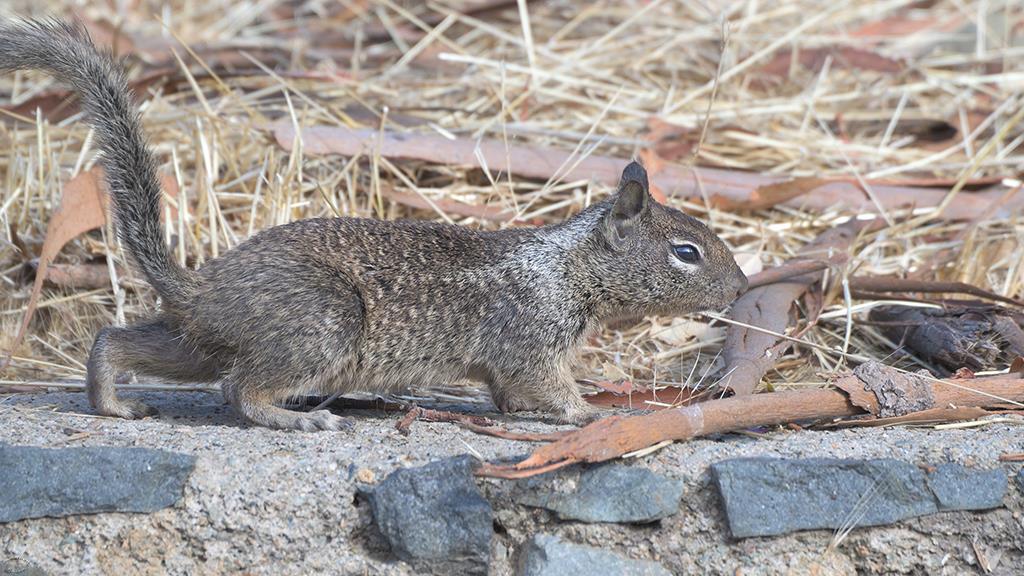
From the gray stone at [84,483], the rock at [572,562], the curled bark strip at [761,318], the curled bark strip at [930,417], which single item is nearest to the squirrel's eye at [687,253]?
the curled bark strip at [761,318]

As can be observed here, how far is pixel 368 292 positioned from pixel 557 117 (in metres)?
3.79

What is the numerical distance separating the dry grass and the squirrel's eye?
62cm

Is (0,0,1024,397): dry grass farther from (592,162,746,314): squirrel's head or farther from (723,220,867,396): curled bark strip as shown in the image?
(592,162,746,314): squirrel's head

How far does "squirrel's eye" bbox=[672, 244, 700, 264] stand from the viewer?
17.4 ft

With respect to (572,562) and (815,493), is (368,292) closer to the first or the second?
(572,562)

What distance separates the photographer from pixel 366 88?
8.38 meters

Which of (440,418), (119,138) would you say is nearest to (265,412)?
(440,418)

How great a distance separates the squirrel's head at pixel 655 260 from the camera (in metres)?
5.26

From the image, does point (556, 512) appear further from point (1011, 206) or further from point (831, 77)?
point (831, 77)

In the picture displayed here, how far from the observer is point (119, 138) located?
4.83 metres

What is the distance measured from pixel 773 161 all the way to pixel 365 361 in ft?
13.9

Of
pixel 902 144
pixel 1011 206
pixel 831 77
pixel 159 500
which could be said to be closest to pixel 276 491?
pixel 159 500

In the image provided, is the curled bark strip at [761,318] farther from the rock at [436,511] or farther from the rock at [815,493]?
the rock at [436,511]

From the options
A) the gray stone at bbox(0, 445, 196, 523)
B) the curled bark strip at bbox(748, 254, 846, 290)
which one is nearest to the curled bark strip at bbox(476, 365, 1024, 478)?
the gray stone at bbox(0, 445, 196, 523)
